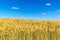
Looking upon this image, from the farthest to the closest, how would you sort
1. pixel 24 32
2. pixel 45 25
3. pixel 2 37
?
1. pixel 45 25
2. pixel 24 32
3. pixel 2 37

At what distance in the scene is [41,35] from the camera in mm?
6352

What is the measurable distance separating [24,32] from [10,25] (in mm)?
621

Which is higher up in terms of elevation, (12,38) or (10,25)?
(10,25)

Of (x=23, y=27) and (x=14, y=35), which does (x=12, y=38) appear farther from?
(x=23, y=27)

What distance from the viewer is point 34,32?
6.30 metres

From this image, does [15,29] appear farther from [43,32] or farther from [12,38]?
[43,32]

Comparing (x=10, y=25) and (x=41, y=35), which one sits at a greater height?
(x=10, y=25)

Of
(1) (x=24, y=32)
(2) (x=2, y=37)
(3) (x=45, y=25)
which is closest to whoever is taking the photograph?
(2) (x=2, y=37)

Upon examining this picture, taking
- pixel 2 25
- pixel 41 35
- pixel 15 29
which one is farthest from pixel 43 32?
pixel 2 25

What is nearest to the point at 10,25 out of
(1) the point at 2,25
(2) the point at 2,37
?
(1) the point at 2,25

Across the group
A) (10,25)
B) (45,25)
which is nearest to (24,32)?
(10,25)

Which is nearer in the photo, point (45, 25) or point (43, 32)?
point (43, 32)

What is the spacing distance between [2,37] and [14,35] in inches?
17.5

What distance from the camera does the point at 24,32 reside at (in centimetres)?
617
